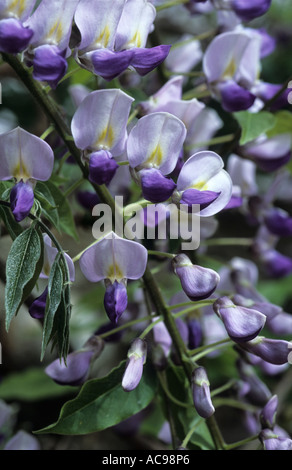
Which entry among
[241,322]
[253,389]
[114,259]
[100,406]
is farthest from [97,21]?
[253,389]

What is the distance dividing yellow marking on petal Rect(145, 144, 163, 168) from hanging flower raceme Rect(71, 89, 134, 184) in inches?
1.8

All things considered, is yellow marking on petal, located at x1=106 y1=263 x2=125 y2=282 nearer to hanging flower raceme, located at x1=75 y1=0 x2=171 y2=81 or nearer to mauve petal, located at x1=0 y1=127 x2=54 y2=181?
mauve petal, located at x1=0 y1=127 x2=54 y2=181

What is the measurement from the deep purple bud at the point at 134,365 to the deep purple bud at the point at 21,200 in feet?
0.90

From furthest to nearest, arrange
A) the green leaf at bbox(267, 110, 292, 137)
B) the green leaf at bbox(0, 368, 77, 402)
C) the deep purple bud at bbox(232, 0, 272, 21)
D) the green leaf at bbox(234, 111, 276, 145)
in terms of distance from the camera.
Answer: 1. the green leaf at bbox(0, 368, 77, 402)
2. the green leaf at bbox(267, 110, 292, 137)
3. the deep purple bud at bbox(232, 0, 272, 21)
4. the green leaf at bbox(234, 111, 276, 145)

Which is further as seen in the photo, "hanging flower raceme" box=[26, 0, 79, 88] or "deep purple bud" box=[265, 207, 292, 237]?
"deep purple bud" box=[265, 207, 292, 237]

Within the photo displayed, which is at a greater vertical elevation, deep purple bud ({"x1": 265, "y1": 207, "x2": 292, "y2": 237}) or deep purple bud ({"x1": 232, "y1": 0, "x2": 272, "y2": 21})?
deep purple bud ({"x1": 232, "y1": 0, "x2": 272, "y2": 21})

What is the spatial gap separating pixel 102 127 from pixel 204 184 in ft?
0.57

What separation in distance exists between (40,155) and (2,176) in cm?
7

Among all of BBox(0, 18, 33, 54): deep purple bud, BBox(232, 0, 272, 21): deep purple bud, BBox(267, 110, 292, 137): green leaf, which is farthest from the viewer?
BBox(267, 110, 292, 137): green leaf

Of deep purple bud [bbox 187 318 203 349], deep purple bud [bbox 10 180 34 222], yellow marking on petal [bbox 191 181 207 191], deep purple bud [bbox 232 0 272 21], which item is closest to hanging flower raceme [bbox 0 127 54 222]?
deep purple bud [bbox 10 180 34 222]

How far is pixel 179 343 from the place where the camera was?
1029 mm

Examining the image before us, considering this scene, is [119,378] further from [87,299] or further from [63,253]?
[87,299]

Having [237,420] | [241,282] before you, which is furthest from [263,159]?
[237,420]

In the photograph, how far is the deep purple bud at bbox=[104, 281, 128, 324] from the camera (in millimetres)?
890
